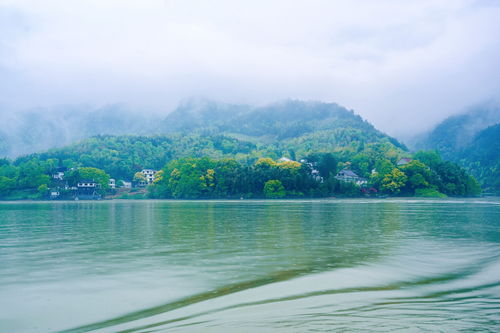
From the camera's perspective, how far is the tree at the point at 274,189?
110 m

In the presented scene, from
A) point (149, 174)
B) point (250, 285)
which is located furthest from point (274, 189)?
point (250, 285)

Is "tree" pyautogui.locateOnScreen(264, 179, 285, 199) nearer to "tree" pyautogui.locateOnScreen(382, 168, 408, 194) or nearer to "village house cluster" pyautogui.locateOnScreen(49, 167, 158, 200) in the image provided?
"tree" pyautogui.locateOnScreen(382, 168, 408, 194)

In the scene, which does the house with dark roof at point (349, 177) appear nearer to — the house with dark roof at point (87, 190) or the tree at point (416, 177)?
the tree at point (416, 177)

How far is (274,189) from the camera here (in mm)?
111312

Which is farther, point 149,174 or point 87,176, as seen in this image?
point 149,174

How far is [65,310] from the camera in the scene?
979 cm

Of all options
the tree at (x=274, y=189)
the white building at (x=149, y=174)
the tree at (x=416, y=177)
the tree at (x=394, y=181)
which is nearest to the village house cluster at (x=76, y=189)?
the white building at (x=149, y=174)

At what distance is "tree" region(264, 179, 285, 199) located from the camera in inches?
4321

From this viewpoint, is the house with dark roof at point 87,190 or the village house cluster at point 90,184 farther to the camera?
the house with dark roof at point 87,190

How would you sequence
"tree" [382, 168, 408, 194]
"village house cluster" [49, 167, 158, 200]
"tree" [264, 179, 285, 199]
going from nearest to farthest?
"tree" [264, 179, 285, 199] → "tree" [382, 168, 408, 194] → "village house cluster" [49, 167, 158, 200]

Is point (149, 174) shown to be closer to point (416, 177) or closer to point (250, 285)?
point (416, 177)

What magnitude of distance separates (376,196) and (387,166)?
12152mm

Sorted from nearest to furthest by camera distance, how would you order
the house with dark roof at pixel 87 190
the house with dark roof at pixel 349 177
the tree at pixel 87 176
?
the house with dark roof at pixel 87 190
the tree at pixel 87 176
the house with dark roof at pixel 349 177

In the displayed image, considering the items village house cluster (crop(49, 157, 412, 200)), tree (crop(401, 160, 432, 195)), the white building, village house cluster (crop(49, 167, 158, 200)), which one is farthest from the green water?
the white building
